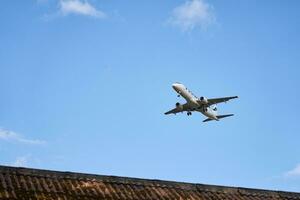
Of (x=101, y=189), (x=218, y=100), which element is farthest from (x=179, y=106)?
(x=101, y=189)

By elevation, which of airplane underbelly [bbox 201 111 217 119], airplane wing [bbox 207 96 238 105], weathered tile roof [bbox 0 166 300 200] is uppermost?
airplane underbelly [bbox 201 111 217 119]

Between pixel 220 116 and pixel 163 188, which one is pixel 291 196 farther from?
pixel 220 116

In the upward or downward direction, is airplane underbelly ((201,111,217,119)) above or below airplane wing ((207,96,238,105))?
above

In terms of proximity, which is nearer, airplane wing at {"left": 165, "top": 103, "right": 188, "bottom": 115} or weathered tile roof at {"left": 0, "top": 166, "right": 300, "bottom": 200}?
weathered tile roof at {"left": 0, "top": 166, "right": 300, "bottom": 200}

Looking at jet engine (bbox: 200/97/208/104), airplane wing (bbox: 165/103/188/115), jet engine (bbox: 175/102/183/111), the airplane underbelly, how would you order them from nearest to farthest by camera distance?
jet engine (bbox: 200/97/208/104) < airplane wing (bbox: 165/103/188/115) < jet engine (bbox: 175/102/183/111) < the airplane underbelly

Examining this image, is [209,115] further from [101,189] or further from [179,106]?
[101,189]

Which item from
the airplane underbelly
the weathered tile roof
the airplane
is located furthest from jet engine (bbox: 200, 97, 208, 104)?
the weathered tile roof

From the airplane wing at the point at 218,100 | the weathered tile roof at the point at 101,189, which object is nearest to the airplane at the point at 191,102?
the airplane wing at the point at 218,100

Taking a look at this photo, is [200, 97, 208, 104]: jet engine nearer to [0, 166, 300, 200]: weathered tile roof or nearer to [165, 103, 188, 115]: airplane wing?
[165, 103, 188, 115]: airplane wing

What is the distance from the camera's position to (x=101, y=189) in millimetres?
13375

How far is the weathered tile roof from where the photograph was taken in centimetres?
1229

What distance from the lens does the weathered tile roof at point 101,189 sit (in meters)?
12.3

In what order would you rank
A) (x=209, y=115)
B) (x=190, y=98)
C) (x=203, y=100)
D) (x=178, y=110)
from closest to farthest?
1. (x=190, y=98)
2. (x=203, y=100)
3. (x=178, y=110)
4. (x=209, y=115)

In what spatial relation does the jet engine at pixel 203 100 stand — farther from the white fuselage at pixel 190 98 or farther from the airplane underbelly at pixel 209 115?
the airplane underbelly at pixel 209 115
